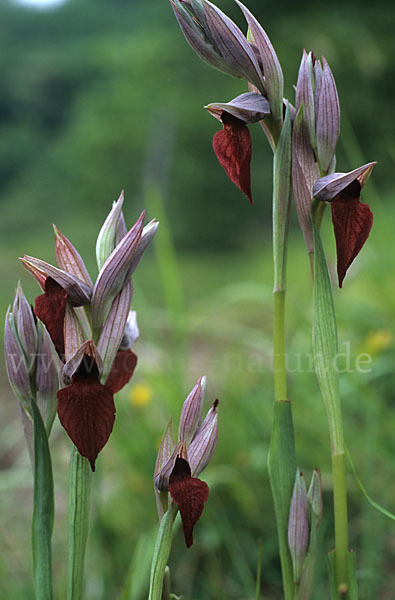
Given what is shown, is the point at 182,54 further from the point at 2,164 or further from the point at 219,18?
the point at 219,18

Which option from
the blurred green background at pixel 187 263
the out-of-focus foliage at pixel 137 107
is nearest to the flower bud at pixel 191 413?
the blurred green background at pixel 187 263

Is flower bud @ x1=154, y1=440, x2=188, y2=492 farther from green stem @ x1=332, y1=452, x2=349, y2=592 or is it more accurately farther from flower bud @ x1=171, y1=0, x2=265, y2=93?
flower bud @ x1=171, y1=0, x2=265, y2=93

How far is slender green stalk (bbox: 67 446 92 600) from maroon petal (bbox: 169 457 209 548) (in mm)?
77

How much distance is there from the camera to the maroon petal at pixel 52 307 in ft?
1.50

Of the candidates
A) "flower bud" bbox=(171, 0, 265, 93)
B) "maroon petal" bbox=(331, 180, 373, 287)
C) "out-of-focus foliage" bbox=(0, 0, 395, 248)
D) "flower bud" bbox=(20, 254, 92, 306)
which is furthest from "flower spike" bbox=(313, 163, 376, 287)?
"out-of-focus foliage" bbox=(0, 0, 395, 248)

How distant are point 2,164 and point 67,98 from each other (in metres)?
1.40

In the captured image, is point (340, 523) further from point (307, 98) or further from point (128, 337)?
point (307, 98)

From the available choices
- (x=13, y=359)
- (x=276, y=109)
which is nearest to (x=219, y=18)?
(x=276, y=109)

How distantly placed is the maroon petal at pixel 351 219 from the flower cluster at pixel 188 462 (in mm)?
164

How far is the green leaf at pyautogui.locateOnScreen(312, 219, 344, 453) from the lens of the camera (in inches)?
19.7

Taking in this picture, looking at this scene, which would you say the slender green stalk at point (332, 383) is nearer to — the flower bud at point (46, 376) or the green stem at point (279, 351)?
the green stem at point (279, 351)

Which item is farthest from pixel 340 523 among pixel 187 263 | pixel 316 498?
pixel 187 263

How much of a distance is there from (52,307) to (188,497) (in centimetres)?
18

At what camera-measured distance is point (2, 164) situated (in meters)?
8.40
